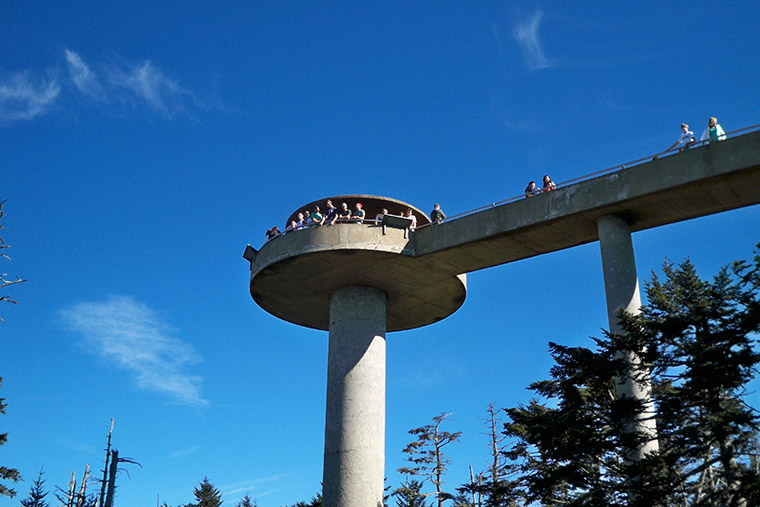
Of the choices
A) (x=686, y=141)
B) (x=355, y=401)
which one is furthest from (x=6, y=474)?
(x=686, y=141)

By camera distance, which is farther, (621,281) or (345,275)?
(345,275)

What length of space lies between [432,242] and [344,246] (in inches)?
109

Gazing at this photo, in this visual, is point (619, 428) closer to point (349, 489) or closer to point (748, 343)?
point (748, 343)

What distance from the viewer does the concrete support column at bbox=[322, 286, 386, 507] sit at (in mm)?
21109

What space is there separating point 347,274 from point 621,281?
9.10 meters

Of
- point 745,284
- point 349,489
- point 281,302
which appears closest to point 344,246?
point 281,302

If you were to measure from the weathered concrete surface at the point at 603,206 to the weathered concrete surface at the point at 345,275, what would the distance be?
1073mm

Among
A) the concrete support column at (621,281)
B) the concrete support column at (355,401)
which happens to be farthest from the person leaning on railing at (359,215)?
the concrete support column at (621,281)

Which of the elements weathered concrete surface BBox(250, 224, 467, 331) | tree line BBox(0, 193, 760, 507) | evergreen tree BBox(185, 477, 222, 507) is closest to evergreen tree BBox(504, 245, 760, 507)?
tree line BBox(0, 193, 760, 507)

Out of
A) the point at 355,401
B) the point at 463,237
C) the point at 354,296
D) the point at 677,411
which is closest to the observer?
the point at 677,411

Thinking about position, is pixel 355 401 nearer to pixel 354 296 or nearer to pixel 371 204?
pixel 354 296

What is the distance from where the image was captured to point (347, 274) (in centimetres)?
2320

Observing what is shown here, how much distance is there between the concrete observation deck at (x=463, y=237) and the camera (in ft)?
56.4

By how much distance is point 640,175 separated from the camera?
1783 cm
